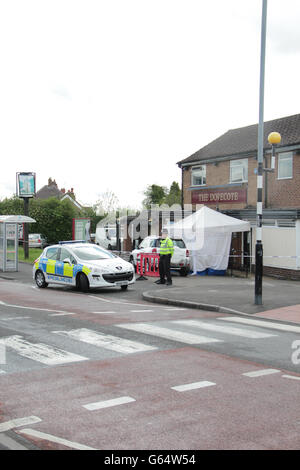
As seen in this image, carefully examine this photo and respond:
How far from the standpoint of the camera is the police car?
16.5 m

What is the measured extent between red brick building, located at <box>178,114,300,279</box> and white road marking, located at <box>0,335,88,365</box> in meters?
13.1

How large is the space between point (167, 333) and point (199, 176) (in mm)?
20806

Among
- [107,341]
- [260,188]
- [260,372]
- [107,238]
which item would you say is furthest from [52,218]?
[260,372]

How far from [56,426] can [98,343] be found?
3.59 meters

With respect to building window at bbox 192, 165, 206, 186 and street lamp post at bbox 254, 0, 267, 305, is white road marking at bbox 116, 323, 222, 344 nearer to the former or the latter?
street lamp post at bbox 254, 0, 267, 305

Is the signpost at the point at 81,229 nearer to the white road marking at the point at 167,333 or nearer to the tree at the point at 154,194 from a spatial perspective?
the white road marking at the point at 167,333

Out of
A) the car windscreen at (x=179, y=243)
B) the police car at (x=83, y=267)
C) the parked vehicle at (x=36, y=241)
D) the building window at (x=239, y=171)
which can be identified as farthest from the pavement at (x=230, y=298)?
the parked vehicle at (x=36, y=241)

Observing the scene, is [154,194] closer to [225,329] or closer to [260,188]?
[260,188]

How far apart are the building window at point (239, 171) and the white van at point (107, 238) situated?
13.2 meters

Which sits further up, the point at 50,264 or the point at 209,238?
the point at 209,238

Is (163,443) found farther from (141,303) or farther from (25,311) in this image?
(141,303)

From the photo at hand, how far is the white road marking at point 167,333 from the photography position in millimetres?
8727

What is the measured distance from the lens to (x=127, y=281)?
17.0 m

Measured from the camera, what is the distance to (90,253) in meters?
17.3
